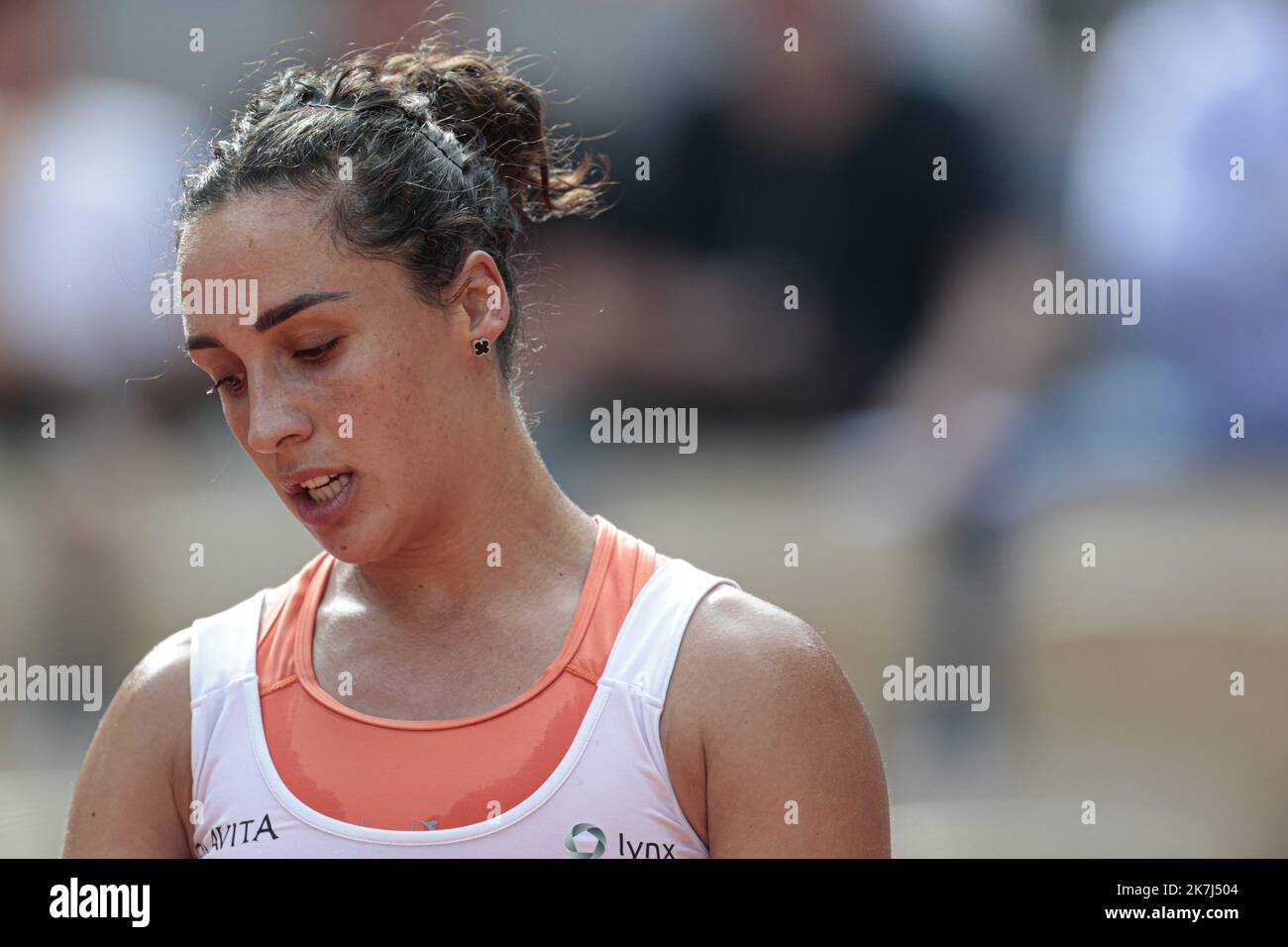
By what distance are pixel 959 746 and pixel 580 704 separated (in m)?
2.02

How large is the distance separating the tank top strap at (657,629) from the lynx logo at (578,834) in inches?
5.5

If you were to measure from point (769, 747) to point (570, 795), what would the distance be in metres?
0.20

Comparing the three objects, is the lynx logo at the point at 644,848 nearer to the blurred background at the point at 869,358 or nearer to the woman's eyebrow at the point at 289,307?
the woman's eyebrow at the point at 289,307

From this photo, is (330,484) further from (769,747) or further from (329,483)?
(769,747)

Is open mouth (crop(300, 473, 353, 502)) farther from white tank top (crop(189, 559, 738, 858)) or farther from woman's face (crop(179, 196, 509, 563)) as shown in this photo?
white tank top (crop(189, 559, 738, 858))

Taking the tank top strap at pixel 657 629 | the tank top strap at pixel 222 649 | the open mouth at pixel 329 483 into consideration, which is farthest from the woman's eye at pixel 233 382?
the tank top strap at pixel 657 629

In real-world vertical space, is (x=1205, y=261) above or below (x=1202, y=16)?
below

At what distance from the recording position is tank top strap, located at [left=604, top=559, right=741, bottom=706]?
1529 mm

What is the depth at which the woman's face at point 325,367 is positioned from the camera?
153 cm

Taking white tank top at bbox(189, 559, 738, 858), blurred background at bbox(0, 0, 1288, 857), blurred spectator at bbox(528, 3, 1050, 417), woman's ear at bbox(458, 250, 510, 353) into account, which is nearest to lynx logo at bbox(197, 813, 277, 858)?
white tank top at bbox(189, 559, 738, 858)
